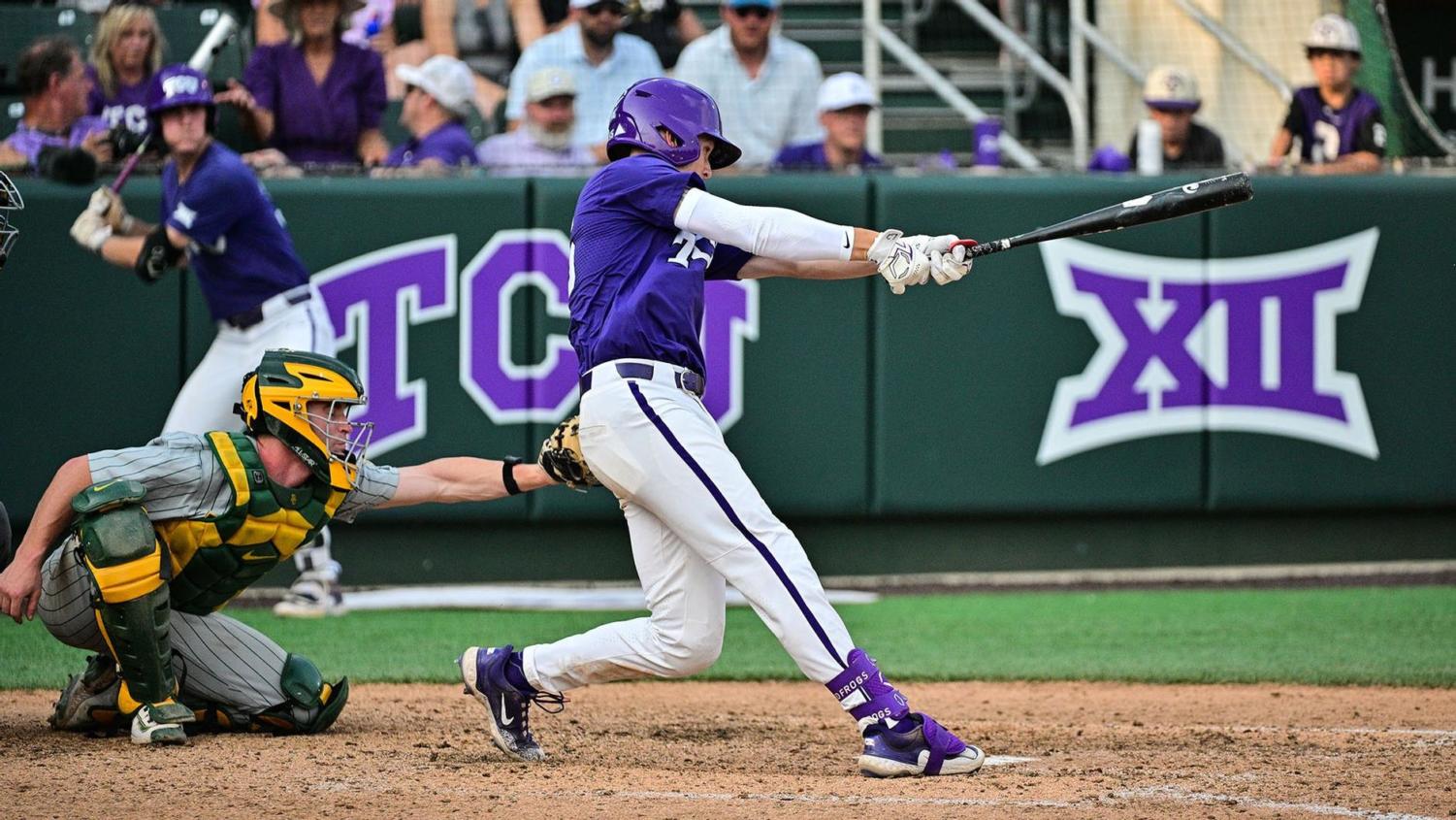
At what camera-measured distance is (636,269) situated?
15.3 ft

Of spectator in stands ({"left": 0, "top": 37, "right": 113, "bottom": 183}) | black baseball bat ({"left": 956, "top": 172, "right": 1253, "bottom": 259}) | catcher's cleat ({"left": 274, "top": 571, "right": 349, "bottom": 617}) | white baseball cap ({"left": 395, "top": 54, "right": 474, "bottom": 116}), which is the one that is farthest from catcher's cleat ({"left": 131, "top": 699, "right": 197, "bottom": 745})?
white baseball cap ({"left": 395, "top": 54, "right": 474, "bottom": 116})

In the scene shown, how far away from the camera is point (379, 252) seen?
876 cm

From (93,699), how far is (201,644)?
Answer: 0.32 m

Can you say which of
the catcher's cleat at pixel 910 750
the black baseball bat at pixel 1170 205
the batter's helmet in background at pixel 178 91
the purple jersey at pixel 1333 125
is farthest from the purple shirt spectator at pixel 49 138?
the purple jersey at pixel 1333 125

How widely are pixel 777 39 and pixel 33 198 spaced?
150 inches

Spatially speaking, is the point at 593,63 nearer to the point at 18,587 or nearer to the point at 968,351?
the point at 968,351

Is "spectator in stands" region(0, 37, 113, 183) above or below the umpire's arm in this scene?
above

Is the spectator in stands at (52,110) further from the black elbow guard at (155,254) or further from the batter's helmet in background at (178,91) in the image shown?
the black elbow guard at (155,254)

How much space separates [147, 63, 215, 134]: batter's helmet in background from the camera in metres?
7.13

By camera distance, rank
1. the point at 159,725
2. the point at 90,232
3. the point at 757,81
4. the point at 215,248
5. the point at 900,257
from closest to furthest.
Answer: the point at 900,257
the point at 159,725
the point at 215,248
the point at 90,232
the point at 757,81

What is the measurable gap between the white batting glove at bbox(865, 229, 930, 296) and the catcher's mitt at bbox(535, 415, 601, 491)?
0.89 m

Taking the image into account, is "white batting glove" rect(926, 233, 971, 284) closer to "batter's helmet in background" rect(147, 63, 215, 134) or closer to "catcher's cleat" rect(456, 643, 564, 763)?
"catcher's cleat" rect(456, 643, 564, 763)

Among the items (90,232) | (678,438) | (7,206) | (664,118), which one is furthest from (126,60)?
(678,438)

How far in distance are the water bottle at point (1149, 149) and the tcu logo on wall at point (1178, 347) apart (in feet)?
1.74
